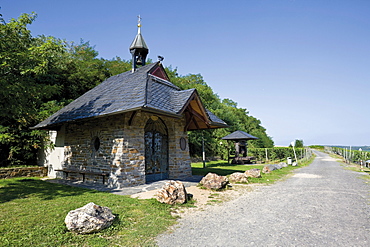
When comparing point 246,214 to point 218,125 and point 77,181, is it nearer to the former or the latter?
point 218,125

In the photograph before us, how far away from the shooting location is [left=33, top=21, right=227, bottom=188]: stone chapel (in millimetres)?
8055

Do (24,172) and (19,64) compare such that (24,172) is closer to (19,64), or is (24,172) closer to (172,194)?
(19,64)

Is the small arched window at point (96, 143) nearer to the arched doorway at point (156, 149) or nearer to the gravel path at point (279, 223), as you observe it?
the arched doorway at point (156, 149)

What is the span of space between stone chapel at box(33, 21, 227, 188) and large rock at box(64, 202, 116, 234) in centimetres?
374

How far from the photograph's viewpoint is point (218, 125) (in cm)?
1104

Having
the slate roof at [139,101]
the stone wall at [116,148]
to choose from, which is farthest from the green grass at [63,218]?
the slate roof at [139,101]

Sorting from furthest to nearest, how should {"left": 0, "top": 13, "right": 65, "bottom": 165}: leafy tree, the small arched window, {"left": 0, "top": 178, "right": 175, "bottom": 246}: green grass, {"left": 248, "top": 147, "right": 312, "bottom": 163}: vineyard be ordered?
1. {"left": 248, "top": 147, "right": 312, "bottom": 163}: vineyard
2. the small arched window
3. {"left": 0, "top": 13, "right": 65, "bottom": 165}: leafy tree
4. {"left": 0, "top": 178, "right": 175, "bottom": 246}: green grass

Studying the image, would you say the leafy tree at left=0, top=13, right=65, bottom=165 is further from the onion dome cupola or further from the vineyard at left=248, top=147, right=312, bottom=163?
the vineyard at left=248, top=147, right=312, bottom=163

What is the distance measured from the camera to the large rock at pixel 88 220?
3.68 meters

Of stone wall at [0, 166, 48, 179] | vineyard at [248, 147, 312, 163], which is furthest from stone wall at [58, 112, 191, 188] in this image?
vineyard at [248, 147, 312, 163]

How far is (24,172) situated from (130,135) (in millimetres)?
7404

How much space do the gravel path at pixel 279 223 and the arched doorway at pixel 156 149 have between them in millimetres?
4509

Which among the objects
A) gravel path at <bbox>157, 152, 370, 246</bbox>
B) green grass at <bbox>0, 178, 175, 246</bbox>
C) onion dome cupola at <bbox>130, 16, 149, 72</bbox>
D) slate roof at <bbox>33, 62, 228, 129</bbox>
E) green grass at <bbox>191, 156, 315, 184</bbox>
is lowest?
green grass at <bbox>191, 156, 315, 184</bbox>

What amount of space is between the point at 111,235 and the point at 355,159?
108ft
